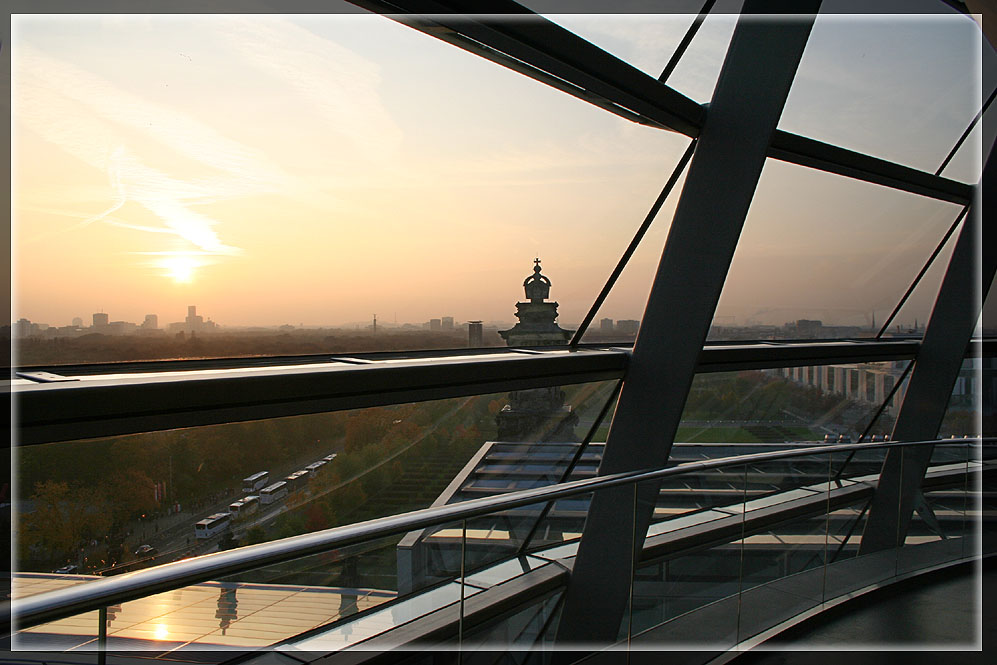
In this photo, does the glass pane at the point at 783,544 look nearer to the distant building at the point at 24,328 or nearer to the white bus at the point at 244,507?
the white bus at the point at 244,507

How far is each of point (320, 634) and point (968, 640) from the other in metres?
4.34

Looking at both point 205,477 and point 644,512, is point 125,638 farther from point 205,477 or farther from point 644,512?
point 644,512

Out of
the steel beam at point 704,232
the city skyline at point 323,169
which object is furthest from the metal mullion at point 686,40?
the steel beam at point 704,232

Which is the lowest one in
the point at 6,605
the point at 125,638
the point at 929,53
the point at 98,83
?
the point at 125,638

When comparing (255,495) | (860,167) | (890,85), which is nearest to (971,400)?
(890,85)

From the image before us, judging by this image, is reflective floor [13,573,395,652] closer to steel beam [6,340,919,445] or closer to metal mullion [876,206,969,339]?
steel beam [6,340,919,445]

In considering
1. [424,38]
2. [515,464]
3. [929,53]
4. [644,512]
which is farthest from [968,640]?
[929,53]

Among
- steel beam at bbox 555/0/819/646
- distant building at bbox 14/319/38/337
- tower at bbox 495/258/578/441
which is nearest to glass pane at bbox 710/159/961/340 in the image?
steel beam at bbox 555/0/819/646

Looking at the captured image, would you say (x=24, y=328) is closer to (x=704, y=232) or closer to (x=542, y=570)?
(x=542, y=570)

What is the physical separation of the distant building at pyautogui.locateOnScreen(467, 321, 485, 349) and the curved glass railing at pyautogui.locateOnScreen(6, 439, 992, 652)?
1733 mm

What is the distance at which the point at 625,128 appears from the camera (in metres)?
5.70

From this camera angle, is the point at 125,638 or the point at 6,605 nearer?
the point at 6,605

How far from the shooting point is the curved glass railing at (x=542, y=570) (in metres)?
1.97

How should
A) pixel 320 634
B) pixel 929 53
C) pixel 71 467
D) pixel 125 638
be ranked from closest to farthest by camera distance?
pixel 125 638, pixel 320 634, pixel 71 467, pixel 929 53
